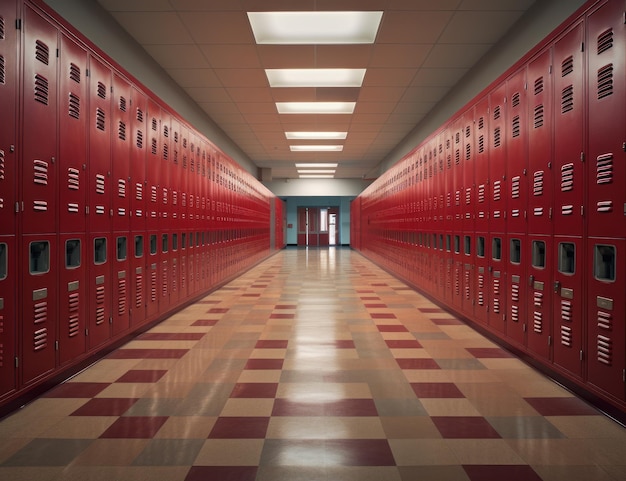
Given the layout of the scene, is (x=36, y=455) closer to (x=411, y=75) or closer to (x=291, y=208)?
(x=411, y=75)

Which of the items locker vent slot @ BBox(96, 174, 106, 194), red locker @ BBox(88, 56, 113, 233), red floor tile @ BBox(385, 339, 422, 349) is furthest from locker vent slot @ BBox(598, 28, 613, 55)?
locker vent slot @ BBox(96, 174, 106, 194)

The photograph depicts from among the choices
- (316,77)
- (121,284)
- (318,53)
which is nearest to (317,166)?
(316,77)

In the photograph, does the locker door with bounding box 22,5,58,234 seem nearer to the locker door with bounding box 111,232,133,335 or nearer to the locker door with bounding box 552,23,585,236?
the locker door with bounding box 111,232,133,335

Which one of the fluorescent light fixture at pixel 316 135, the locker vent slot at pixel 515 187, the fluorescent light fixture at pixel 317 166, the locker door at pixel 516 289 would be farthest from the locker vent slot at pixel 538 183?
the fluorescent light fixture at pixel 317 166

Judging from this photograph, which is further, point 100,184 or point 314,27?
point 314,27

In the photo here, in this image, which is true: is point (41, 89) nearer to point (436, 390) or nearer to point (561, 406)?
point (436, 390)

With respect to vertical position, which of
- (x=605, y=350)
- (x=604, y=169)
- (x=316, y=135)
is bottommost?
(x=605, y=350)

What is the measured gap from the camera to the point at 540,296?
301cm

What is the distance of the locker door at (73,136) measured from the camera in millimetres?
2768

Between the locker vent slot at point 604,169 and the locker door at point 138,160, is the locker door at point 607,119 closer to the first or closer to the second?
the locker vent slot at point 604,169

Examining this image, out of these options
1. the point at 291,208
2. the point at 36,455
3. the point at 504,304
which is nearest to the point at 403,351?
the point at 504,304

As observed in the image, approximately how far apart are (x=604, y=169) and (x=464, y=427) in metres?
1.49

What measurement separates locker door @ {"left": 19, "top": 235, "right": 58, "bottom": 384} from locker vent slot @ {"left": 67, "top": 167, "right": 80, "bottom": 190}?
15.2 inches

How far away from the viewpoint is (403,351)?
11.7ft
